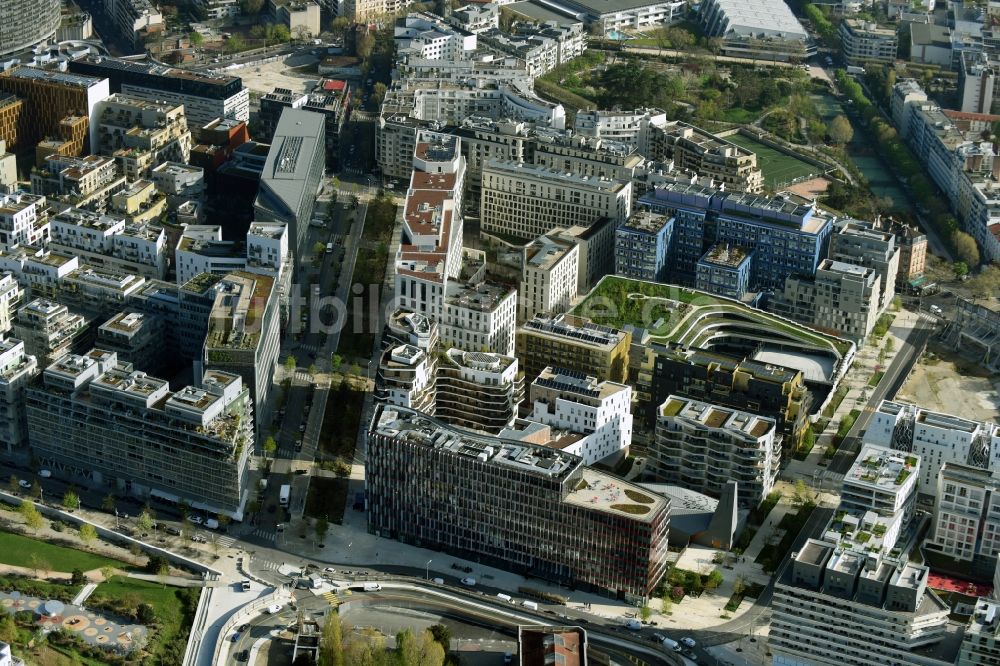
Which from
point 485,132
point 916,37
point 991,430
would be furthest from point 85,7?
point 991,430

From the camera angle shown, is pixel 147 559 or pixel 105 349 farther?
pixel 105 349

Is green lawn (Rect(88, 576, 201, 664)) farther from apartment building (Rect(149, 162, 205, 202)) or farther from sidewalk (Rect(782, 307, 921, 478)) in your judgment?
apartment building (Rect(149, 162, 205, 202))

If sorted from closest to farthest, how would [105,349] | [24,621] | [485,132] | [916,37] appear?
[24,621] < [105,349] < [485,132] < [916,37]

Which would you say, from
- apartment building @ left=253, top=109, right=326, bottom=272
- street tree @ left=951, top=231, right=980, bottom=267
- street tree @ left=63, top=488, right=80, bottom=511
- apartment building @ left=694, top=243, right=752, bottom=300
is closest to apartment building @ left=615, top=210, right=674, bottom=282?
apartment building @ left=694, top=243, right=752, bottom=300

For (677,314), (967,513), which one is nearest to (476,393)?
(677,314)

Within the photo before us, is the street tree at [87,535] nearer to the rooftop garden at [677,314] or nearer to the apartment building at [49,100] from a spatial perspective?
the rooftop garden at [677,314]

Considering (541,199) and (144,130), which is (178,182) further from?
(541,199)

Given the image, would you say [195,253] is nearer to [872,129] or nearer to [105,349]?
[105,349]

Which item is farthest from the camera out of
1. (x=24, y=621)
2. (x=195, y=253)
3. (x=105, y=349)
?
(x=195, y=253)

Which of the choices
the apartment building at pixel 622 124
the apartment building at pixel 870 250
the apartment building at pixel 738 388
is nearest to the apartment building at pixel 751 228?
the apartment building at pixel 870 250
